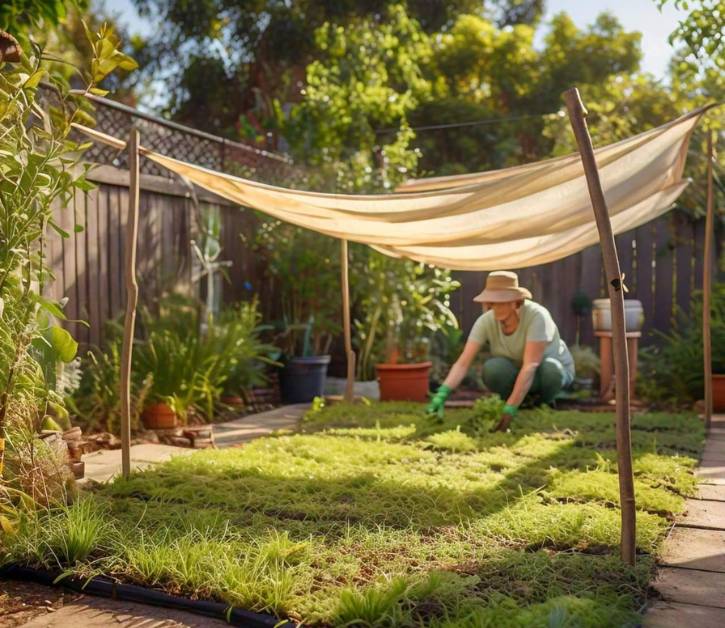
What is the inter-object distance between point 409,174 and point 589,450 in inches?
162

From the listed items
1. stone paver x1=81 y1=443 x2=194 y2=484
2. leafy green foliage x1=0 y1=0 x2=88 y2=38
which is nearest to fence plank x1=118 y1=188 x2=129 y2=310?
stone paver x1=81 y1=443 x2=194 y2=484

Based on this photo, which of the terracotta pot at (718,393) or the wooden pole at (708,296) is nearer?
the wooden pole at (708,296)

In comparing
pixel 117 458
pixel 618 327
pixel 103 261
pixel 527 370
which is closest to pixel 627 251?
pixel 527 370

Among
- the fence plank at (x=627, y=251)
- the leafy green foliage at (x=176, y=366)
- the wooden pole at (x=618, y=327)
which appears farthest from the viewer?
the fence plank at (x=627, y=251)

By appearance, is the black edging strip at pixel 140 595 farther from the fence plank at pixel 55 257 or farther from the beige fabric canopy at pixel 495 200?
the fence plank at pixel 55 257

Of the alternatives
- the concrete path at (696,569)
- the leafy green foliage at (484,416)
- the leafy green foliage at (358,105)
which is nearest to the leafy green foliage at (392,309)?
the leafy green foliage at (358,105)

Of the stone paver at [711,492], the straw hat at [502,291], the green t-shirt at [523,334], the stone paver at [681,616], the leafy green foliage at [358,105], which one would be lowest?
the stone paver at [681,616]

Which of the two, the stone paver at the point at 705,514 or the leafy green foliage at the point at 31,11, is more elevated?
the leafy green foliage at the point at 31,11

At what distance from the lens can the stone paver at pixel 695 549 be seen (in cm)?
210

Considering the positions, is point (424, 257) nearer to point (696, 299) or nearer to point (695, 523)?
point (695, 523)

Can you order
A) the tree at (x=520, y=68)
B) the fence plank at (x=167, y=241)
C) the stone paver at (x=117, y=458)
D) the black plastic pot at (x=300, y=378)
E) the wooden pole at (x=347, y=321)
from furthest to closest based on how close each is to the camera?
the tree at (x=520, y=68), the black plastic pot at (x=300, y=378), the fence plank at (x=167, y=241), the wooden pole at (x=347, y=321), the stone paver at (x=117, y=458)

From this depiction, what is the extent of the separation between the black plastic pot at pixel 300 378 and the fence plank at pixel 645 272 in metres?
3.11

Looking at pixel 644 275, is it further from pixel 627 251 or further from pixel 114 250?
pixel 114 250

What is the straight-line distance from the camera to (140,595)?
1.91 m
